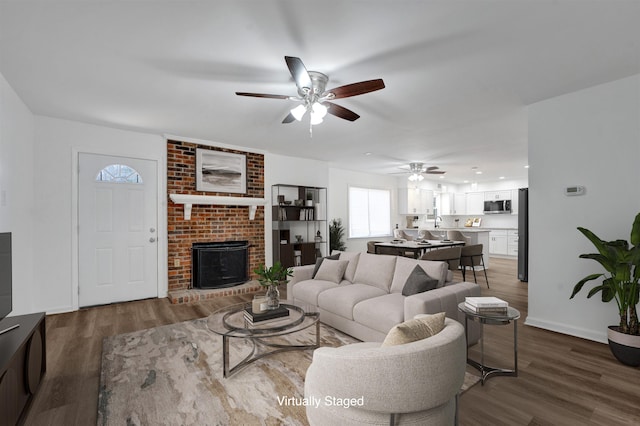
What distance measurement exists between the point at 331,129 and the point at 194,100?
1923mm

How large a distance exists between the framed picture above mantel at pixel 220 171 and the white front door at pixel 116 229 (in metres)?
0.70

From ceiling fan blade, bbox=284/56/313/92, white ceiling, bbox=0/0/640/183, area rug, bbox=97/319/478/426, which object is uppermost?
white ceiling, bbox=0/0/640/183

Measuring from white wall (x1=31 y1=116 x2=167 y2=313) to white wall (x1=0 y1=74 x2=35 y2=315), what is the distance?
0.10 meters

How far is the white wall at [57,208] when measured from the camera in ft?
12.7

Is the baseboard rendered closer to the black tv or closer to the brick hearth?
the brick hearth

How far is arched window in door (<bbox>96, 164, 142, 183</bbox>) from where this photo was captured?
4.33 meters

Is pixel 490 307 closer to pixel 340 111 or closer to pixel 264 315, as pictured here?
pixel 264 315

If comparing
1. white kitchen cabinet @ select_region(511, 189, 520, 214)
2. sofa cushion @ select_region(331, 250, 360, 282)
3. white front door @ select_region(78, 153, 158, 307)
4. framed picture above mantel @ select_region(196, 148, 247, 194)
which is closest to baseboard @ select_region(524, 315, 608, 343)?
sofa cushion @ select_region(331, 250, 360, 282)

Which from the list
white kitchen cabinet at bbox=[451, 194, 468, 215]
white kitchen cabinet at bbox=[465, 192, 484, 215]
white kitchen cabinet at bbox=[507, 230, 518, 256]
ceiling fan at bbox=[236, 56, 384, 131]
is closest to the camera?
ceiling fan at bbox=[236, 56, 384, 131]

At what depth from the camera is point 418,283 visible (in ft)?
9.55

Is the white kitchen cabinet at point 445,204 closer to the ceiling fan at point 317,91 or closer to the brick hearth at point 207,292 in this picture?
the brick hearth at point 207,292

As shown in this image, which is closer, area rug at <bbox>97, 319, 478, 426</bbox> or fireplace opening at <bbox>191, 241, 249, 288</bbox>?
area rug at <bbox>97, 319, 478, 426</bbox>

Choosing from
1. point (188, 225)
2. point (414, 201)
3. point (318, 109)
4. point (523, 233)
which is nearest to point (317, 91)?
point (318, 109)

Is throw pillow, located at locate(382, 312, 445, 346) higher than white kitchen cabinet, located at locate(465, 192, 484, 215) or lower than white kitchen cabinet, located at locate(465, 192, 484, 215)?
lower
